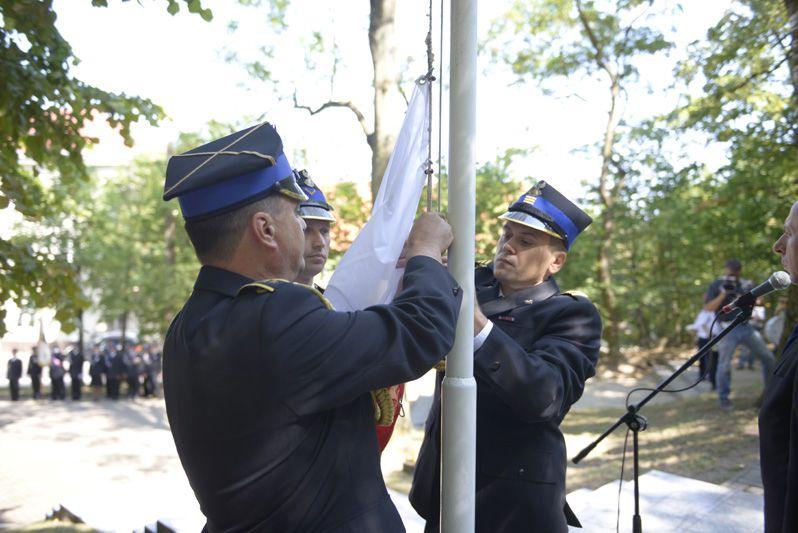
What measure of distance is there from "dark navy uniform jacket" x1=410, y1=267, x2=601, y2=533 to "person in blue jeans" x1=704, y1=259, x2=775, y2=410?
7.93 meters

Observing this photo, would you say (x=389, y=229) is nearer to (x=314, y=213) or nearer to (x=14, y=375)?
(x=314, y=213)

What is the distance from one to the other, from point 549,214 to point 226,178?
135cm

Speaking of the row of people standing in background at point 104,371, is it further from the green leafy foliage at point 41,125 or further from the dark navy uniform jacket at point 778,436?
the dark navy uniform jacket at point 778,436

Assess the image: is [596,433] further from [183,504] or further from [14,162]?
[14,162]

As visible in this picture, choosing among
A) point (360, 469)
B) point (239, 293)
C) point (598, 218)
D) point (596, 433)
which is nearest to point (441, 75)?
point (239, 293)

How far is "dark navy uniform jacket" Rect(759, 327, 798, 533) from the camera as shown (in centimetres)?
222

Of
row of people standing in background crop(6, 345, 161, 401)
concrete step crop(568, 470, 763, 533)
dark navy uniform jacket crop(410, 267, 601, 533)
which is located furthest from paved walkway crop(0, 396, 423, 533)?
dark navy uniform jacket crop(410, 267, 601, 533)

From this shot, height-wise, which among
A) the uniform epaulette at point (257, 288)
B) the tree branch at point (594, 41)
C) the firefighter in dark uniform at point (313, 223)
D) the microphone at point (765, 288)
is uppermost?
the tree branch at point (594, 41)

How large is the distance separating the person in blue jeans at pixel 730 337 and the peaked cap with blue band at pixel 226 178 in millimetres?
8998

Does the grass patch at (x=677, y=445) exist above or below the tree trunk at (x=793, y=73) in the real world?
below

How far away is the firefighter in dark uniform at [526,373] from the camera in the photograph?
193 cm

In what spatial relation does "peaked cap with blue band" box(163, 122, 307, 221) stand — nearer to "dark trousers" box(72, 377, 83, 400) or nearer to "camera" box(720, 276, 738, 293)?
"camera" box(720, 276, 738, 293)

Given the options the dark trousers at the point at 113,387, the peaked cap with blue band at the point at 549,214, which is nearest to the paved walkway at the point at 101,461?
the dark trousers at the point at 113,387

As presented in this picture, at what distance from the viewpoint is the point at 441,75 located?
199 centimetres
